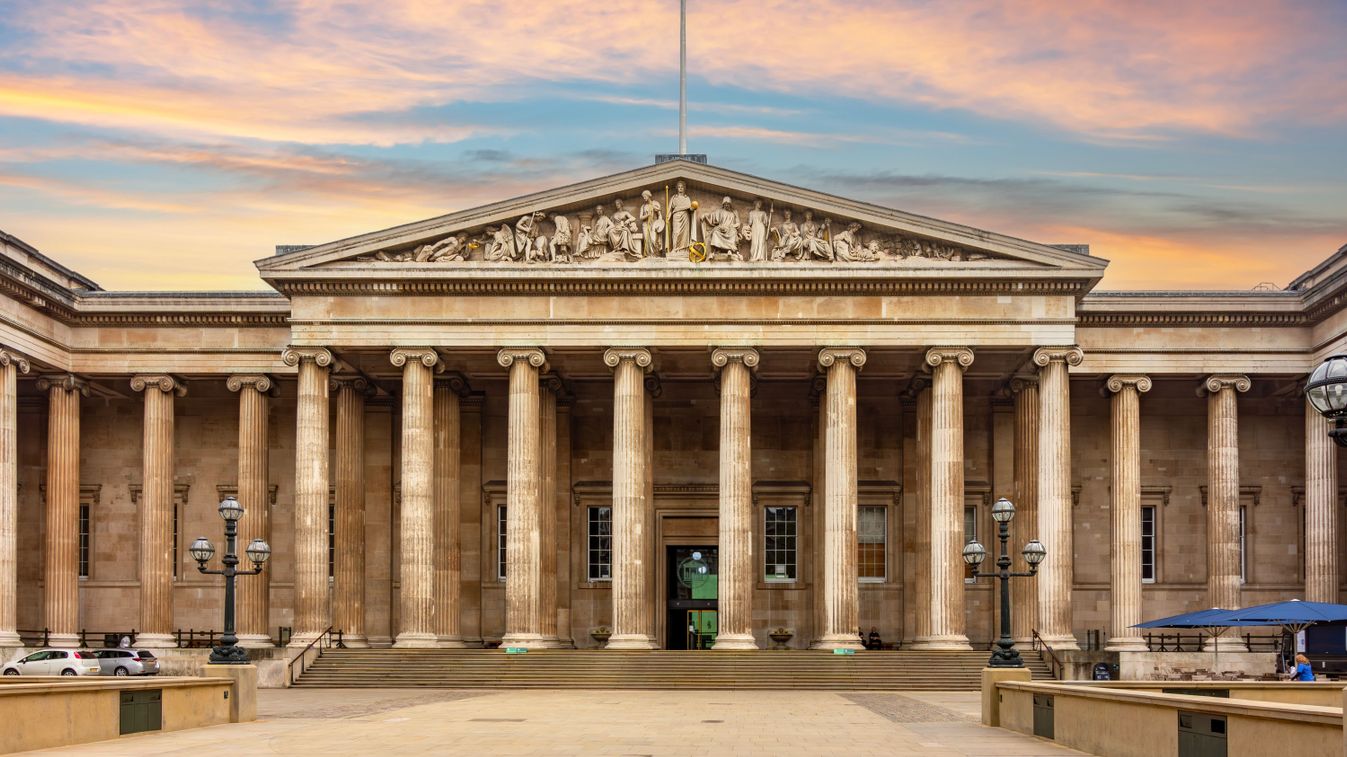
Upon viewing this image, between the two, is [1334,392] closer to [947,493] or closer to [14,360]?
[947,493]

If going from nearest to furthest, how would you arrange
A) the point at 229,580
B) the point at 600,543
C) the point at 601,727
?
the point at 601,727
the point at 229,580
the point at 600,543

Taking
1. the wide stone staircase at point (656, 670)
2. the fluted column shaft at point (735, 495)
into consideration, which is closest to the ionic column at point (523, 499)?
the wide stone staircase at point (656, 670)

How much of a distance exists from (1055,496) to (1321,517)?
948cm

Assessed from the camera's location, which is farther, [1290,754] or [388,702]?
[388,702]

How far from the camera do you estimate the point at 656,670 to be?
179 ft

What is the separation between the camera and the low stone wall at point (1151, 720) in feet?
65.6

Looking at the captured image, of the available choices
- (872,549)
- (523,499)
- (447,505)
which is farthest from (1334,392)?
(872,549)

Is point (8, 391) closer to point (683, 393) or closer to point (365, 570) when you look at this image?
point (365, 570)

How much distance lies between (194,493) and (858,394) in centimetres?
2531

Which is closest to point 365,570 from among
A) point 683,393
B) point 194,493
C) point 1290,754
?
point 194,493

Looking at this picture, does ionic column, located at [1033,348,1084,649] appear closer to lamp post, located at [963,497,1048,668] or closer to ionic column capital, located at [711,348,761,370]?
ionic column capital, located at [711,348,761,370]

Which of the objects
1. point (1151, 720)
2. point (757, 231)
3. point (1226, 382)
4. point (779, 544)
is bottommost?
point (1151, 720)

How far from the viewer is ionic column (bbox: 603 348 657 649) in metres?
57.3

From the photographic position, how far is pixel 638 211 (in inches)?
2281
